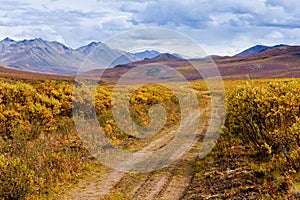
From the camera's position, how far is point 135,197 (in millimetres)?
9156

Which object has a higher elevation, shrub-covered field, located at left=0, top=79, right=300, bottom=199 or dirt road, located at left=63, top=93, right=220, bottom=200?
shrub-covered field, located at left=0, top=79, right=300, bottom=199

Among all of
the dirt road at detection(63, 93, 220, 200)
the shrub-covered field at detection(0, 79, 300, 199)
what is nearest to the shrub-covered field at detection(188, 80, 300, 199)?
the shrub-covered field at detection(0, 79, 300, 199)

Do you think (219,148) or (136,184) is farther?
(219,148)

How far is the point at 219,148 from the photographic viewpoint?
13891 millimetres

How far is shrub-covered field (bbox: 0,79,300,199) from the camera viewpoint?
888 centimetres

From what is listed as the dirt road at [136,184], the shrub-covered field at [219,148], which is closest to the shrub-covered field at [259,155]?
the shrub-covered field at [219,148]

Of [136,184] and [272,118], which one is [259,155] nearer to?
[272,118]

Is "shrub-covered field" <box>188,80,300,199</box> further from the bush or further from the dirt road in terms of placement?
the dirt road

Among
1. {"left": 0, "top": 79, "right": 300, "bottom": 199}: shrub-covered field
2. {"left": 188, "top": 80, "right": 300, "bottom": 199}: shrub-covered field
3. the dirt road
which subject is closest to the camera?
{"left": 188, "top": 80, "right": 300, "bottom": 199}: shrub-covered field

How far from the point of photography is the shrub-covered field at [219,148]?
8875 millimetres

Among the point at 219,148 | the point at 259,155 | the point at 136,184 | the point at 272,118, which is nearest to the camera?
the point at 136,184

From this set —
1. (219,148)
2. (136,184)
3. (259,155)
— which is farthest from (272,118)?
(136,184)

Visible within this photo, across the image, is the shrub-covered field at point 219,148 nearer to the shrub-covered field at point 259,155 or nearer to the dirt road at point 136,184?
the shrub-covered field at point 259,155

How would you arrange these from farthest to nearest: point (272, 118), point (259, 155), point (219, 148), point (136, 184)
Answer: point (219, 148) → point (259, 155) → point (272, 118) → point (136, 184)
